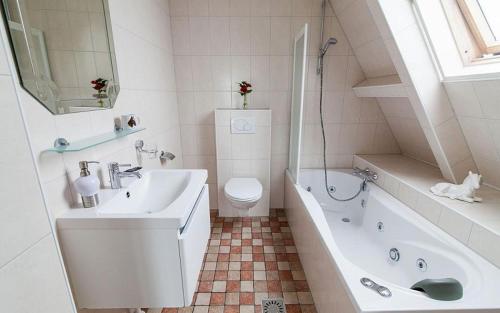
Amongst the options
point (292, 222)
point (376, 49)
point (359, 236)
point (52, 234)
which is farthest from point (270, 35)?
point (52, 234)

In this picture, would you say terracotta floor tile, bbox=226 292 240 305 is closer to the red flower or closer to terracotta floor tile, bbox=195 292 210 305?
terracotta floor tile, bbox=195 292 210 305

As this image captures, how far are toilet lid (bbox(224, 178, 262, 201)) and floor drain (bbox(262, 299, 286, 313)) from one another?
78 centimetres

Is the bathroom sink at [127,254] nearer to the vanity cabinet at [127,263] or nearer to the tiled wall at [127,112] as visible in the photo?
the vanity cabinet at [127,263]

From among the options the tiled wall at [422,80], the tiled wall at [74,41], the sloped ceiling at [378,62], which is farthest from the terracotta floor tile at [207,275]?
the sloped ceiling at [378,62]

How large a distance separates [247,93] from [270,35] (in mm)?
603

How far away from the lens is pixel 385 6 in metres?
1.35

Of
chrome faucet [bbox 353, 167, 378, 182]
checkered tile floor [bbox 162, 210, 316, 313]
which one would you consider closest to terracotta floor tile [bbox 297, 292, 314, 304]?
checkered tile floor [bbox 162, 210, 316, 313]

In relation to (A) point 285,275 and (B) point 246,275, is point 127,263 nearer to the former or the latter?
(B) point 246,275

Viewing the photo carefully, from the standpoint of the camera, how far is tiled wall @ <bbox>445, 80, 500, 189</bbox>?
1220 mm

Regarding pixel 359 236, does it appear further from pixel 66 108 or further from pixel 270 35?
pixel 66 108

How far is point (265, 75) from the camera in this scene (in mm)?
2340

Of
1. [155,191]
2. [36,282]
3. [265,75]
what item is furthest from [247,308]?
[265,75]

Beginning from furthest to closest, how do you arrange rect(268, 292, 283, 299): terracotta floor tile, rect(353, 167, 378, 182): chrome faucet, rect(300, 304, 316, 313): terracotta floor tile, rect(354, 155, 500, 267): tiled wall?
1. rect(353, 167, 378, 182): chrome faucet
2. rect(268, 292, 283, 299): terracotta floor tile
3. rect(300, 304, 316, 313): terracotta floor tile
4. rect(354, 155, 500, 267): tiled wall

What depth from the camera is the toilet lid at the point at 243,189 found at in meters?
2.04
